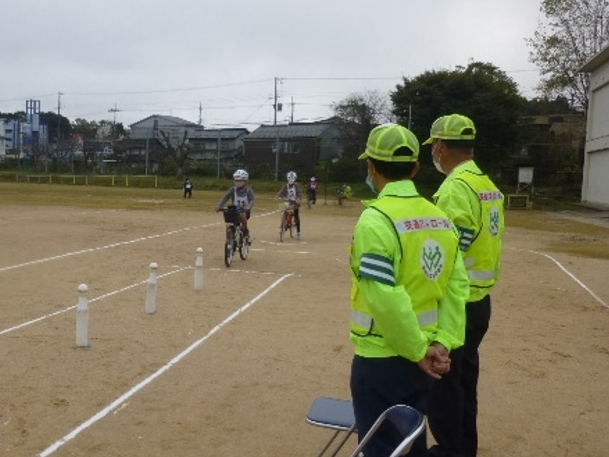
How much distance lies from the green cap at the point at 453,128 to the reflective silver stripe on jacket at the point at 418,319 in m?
1.36

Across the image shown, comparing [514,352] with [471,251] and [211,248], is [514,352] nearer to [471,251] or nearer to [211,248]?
[471,251]

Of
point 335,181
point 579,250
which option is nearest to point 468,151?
point 579,250

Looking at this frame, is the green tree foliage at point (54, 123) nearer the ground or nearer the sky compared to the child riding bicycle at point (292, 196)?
nearer the sky

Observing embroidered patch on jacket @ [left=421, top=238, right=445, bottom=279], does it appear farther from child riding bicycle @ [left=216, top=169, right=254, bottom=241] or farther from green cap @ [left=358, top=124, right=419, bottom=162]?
child riding bicycle @ [left=216, top=169, right=254, bottom=241]

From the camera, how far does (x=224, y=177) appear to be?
201ft

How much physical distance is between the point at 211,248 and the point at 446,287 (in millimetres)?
13025

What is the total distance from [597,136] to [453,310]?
41.6 m

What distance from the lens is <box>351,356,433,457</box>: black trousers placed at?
8.92ft

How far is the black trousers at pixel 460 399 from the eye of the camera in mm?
3701

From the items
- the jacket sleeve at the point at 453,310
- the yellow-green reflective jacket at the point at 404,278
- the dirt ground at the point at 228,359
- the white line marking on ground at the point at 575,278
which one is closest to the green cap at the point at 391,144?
the yellow-green reflective jacket at the point at 404,278

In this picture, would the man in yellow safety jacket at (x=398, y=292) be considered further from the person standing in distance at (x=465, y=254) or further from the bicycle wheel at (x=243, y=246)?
the bicycle wheel at (x=243, y=246)

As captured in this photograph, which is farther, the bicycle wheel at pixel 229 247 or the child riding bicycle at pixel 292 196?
the child riding bicycle at pixel 292 196

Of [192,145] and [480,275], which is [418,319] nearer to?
[480,275]

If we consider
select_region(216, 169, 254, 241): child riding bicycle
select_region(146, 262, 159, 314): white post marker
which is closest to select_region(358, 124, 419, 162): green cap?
select_region(146, 262, 159, 314): white post marker
